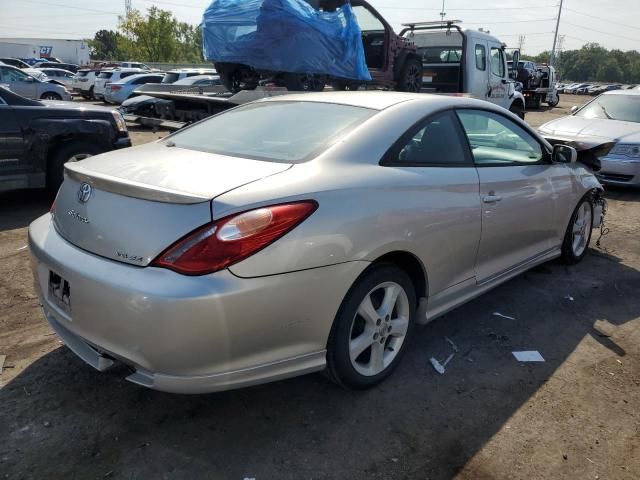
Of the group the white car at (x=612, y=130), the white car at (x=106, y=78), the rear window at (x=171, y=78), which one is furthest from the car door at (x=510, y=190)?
the white car at (x=106, y=78)

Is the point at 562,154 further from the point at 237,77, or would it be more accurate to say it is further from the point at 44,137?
the point at 237,77

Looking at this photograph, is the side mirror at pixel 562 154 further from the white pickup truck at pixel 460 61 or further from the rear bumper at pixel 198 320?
the white pickup truck at pixel 460 61

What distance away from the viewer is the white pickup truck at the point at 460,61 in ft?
38.4

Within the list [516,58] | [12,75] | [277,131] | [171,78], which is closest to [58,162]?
[277,131]

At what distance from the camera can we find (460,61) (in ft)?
38.5

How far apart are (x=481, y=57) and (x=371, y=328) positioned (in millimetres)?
11009

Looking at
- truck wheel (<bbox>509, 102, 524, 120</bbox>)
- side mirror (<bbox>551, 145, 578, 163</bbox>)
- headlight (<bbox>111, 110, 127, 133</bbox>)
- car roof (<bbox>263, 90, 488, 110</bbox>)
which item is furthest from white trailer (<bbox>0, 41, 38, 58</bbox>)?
side mirror (<bbox>551, 145, 578, 163</bbox>)

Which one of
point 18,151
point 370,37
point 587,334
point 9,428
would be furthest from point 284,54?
point 9,428

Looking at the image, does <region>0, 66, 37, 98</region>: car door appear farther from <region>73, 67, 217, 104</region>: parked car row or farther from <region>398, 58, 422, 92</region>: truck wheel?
<region>398, 58, 422, 92</region>: truck wheel

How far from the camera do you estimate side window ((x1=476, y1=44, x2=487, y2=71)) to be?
11930mm

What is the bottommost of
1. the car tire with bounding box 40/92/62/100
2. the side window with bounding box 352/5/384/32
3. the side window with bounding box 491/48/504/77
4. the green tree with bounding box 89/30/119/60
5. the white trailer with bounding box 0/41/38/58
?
the car tire with bounding box 40/92/62/100

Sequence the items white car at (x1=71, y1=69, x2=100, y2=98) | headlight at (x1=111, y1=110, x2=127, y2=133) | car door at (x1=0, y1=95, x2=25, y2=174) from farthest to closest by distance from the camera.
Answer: white car at (x1=71, y1=69, x2=100, y2=98), headlight at (x1=111, y1=110, x2=127, y2=133), car door at (x1=0, y1=95, x2=25, y2=174)

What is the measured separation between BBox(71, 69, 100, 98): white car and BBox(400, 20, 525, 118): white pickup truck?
1705 cm

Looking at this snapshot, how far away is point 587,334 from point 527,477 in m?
1.69
